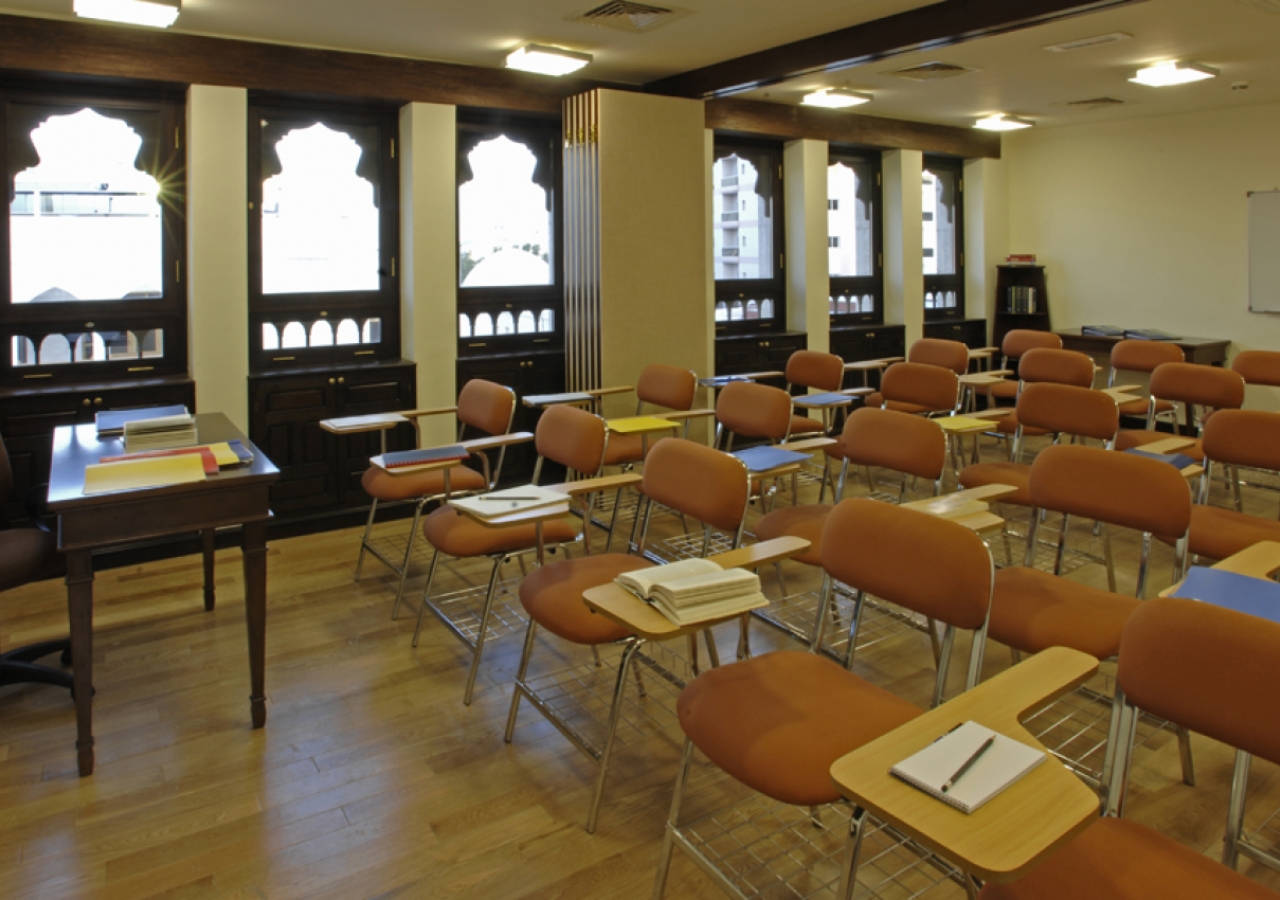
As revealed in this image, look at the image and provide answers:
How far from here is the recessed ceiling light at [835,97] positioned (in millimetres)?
6879

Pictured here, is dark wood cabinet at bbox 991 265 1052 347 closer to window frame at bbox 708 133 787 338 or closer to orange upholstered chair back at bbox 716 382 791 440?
window frame at bbox 708 133 787 338

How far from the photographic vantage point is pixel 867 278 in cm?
873

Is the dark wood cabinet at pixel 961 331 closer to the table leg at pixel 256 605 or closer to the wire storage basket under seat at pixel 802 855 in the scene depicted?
the wire storage basket under seat at pixel 802 855

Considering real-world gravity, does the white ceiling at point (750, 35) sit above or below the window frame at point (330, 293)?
above

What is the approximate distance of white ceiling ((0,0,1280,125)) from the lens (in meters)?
4.73

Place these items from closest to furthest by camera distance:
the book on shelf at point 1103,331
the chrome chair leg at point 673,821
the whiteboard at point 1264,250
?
1. the chrome chair leg at point 673,821
2. the whiteboard at point 1264,250
3. the book on shelf at point 1103,331

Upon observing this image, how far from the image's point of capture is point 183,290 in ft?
17.8

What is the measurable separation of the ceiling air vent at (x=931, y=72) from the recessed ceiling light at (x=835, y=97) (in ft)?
1.68

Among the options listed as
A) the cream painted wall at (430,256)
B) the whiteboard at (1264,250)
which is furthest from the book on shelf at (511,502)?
→ the whiteboard at (1264,250)

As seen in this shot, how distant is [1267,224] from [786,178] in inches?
154

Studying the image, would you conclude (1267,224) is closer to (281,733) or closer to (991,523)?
(991,523)

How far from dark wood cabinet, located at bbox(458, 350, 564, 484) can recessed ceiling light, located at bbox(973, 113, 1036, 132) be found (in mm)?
4565

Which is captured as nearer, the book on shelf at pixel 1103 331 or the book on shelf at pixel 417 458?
the book on shelf at pixel 417 458

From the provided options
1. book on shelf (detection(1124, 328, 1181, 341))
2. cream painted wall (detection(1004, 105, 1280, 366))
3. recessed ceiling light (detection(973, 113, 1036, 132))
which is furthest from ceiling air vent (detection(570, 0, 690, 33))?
cream painted wall (detection(1004, 105, 1280, 366))
